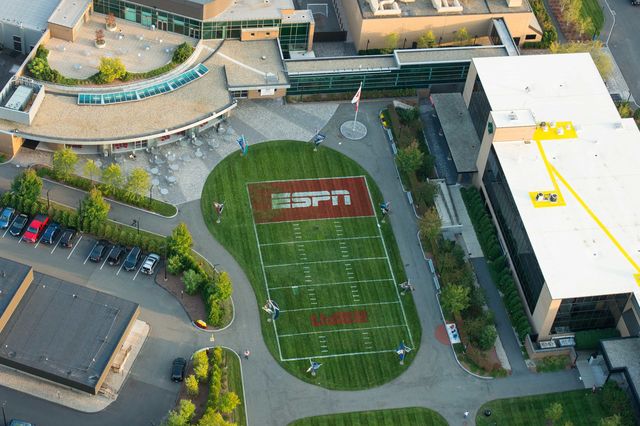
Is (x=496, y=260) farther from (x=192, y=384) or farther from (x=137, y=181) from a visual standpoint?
(x=137, y=181)

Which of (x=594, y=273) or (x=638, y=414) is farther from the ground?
(x=594, y=273)

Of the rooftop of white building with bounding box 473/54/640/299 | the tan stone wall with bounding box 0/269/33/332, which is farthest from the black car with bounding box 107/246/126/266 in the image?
the rooftop of white building with bounding box 473/54/640/299

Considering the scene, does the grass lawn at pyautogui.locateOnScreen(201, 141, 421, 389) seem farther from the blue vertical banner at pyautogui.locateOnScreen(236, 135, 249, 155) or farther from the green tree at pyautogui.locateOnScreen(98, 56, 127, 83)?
the green tree at pyautogui.locateOnScreen(98, 56, 127, 83)

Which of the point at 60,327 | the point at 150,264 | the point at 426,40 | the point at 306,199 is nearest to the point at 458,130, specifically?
the point at 426,40

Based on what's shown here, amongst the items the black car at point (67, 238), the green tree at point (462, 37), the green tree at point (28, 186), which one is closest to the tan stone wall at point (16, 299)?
Result: the black car at point (67, 238)

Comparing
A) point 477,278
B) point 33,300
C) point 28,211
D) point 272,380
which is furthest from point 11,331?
point 477,278

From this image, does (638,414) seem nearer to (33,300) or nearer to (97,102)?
(33,300)
